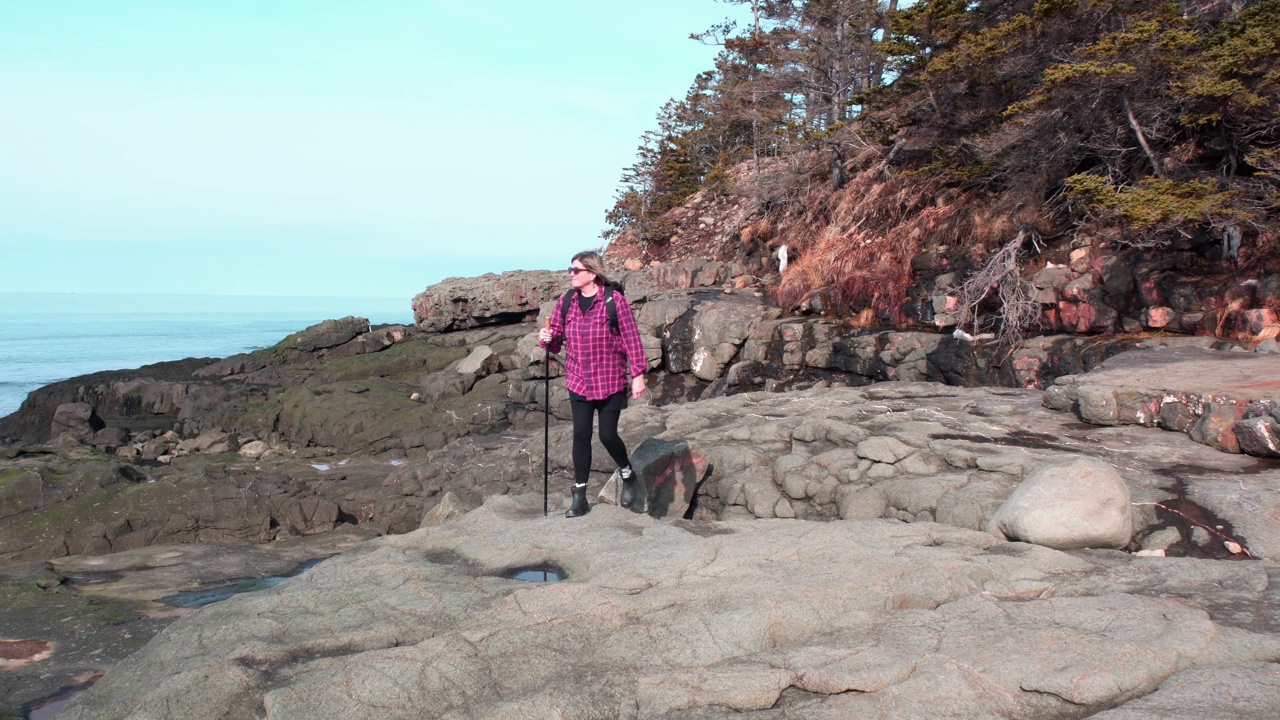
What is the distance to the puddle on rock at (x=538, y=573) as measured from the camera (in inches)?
212

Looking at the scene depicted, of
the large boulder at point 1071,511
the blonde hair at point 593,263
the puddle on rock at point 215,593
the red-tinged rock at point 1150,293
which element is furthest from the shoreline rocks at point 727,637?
the red-tinged rock at point 1150,293

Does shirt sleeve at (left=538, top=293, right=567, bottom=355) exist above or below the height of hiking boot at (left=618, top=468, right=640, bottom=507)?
above

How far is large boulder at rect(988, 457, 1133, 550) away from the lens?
5.52m

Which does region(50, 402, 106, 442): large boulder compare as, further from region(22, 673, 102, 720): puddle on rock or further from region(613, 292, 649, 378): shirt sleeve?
region(613, 292, 649, 378): shirt sleeve

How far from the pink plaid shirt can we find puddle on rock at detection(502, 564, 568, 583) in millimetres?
1555

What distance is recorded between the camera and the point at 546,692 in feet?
12.2

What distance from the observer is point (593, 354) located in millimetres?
6590

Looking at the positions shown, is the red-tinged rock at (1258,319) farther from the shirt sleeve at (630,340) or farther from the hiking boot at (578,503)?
the hiking boot at (578,503)

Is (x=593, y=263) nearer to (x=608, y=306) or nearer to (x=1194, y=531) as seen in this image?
(x=608, y=306)

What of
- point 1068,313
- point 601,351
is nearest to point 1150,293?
point 1068,313

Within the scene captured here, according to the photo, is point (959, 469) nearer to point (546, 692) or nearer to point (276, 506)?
point (546, 692)

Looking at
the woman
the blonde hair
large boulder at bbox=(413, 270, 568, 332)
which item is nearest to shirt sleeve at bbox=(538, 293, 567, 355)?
the woman

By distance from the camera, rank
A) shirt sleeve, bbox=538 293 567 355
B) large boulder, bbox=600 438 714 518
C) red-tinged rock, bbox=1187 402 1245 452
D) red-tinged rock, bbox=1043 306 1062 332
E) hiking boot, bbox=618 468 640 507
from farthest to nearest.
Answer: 1. red-tinged rock, bbox=1043 306 1062 332
2. large boulder, bbox=600 438 714 518
3. red-tinged rock, bbox=1187 402 1245 452
4. hiking boot, bbox=618 468 640 507
5. shirt sleeve, bbox=538 293 567 355

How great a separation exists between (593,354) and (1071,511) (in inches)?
138
